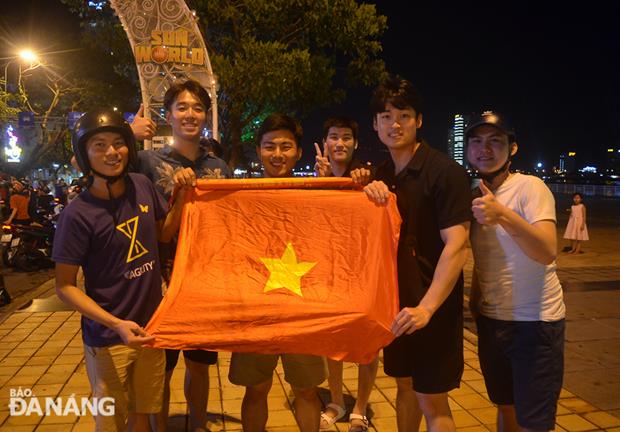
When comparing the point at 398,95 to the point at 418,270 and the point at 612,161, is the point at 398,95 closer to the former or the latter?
the point at 418,270

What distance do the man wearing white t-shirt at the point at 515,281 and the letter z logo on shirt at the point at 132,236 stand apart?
186 cm

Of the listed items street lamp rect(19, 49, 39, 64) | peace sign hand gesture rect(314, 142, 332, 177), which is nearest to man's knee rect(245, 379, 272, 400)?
peace sign hand gesture rect(314, 142, 332, 177)

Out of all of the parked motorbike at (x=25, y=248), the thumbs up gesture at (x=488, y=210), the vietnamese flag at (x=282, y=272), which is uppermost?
the thumbs up gesture at (x=488, y=210)

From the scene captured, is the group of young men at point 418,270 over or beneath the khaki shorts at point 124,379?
over

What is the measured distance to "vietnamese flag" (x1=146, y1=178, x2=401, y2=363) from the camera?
2.42m

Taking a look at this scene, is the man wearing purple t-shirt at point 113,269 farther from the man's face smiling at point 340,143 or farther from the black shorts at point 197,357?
the man's face smiling at point 340,143

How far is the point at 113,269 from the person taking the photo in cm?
254

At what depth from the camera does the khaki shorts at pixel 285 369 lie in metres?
2.90

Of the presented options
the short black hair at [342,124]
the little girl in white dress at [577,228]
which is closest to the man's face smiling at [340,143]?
the short black hair at [342,124]

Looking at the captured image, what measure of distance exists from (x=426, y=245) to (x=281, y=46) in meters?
8.89

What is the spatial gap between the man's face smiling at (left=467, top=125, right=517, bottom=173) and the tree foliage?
8.13 metres

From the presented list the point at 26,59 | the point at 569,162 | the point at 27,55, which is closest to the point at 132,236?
the point at 27,55

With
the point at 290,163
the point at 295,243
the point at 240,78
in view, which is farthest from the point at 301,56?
the point at 295,243

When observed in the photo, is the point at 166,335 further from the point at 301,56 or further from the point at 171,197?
the point at 301,56
